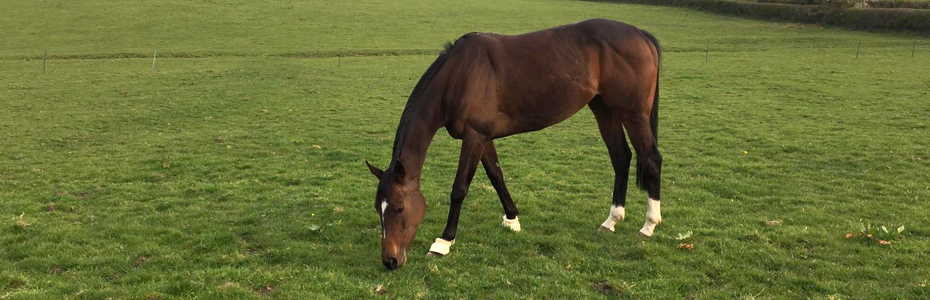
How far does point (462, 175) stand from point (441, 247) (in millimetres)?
743

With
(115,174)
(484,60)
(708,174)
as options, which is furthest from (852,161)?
(115,174)

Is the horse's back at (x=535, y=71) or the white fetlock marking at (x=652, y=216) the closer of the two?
the horse's back at (x=535, y=71)

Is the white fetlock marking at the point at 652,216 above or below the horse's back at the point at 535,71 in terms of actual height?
below

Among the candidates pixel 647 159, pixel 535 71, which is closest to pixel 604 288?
pixel 647 159

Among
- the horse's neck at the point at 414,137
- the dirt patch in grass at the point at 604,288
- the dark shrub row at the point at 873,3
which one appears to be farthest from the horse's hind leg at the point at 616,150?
the dark shrub row at the point at 873,3

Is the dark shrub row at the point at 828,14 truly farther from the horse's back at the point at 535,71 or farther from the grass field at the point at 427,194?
the horse's back at the point at 535,71

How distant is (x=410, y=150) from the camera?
572 cm

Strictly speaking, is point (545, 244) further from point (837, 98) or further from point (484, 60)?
point (837, 98)

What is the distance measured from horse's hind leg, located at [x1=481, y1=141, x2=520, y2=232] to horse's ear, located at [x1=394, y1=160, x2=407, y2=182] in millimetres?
1421

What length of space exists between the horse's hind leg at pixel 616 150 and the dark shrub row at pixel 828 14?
4555cm

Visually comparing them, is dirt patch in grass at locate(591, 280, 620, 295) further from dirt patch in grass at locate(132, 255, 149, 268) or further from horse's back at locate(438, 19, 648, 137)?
dirt patch in grass at locate(132, 255, 149, 268)

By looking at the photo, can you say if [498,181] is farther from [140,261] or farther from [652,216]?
[140,261]

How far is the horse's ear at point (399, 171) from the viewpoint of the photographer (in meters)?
5.30

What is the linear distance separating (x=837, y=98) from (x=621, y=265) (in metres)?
16.3
